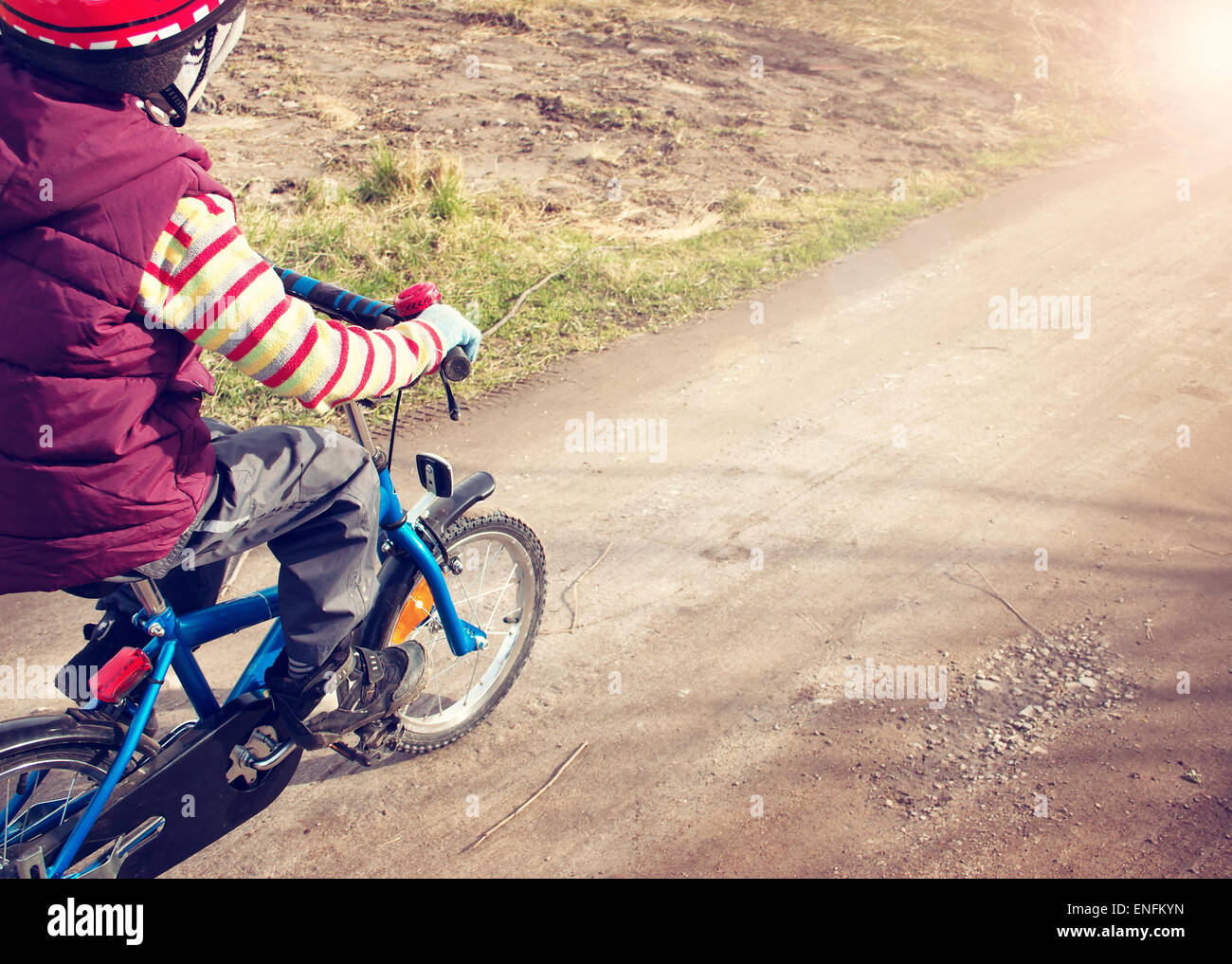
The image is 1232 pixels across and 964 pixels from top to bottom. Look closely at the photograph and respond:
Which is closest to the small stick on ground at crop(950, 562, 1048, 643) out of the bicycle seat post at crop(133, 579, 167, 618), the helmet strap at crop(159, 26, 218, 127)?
the bicycle seat post at crop(133, 579, 167, 618)

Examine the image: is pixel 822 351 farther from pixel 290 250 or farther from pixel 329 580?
pixel 329 580

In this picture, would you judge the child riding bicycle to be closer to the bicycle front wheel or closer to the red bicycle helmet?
the red bicycle helmet

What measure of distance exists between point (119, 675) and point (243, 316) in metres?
1.02

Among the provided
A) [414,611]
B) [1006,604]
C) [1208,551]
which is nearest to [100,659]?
[414,611]

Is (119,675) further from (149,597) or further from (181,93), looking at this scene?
(181,93)

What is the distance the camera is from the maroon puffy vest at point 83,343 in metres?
1.73

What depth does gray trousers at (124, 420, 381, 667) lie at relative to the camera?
7.41 feet

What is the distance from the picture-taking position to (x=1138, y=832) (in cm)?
296

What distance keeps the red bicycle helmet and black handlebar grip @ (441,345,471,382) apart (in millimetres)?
853

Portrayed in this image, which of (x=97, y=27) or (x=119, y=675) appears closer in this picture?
(x=97, y=27)

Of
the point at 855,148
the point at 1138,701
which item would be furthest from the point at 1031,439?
the point at 855,148

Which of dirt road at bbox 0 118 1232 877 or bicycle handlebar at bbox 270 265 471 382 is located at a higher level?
bicycle handlebar at bbox 270 265 471 382

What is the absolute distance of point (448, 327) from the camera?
2453mm

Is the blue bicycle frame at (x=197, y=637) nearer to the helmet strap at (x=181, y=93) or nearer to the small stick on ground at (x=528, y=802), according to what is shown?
the small stick on ground at (x=528, y=802)
